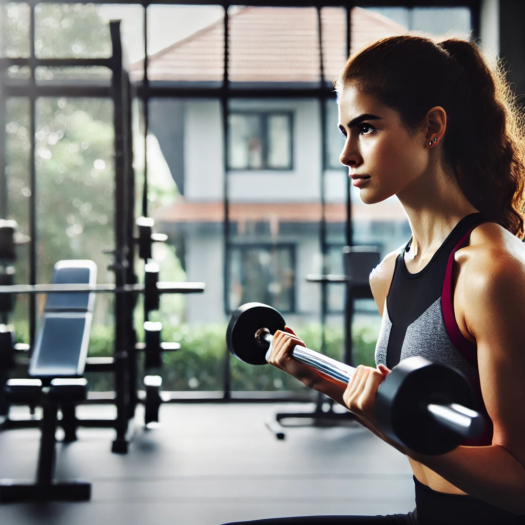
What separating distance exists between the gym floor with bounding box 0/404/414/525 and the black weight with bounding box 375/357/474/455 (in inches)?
82.7

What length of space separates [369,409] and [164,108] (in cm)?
Answer: 424

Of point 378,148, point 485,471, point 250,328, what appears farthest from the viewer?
point 250,328

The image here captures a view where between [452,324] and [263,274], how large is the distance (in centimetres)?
391

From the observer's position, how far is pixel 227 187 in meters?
4.59

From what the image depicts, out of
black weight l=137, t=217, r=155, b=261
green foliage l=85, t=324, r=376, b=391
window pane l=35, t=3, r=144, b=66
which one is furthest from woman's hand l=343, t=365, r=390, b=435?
window pane l=35, t=3, r=144, b=66

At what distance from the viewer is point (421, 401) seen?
19.0 inches

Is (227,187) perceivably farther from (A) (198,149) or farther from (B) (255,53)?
(B) (255,53)

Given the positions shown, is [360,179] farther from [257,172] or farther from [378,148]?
[257,172]

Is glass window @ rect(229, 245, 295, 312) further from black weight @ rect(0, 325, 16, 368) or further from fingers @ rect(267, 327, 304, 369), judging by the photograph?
fingers @ rect(267, 327, 304, 369)

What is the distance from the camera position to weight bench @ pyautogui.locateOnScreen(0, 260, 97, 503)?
104 inches

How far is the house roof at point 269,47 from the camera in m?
4.48

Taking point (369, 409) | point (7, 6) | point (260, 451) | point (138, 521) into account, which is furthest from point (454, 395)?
point (7, 6)

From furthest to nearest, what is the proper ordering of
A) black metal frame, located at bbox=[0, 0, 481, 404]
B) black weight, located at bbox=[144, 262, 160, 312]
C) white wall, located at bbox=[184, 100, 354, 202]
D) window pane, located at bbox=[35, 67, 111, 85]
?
white wall, located at bbox=[184, 100, 354, 202] < window pane, located at bbox=[35, 67, 111, 85] < black metal frame, located at bbox=[0, 0, 481, 404] < black weight, located at bbox=[144, 262, 160, 312]

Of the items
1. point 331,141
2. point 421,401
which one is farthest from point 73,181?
point 421,401
